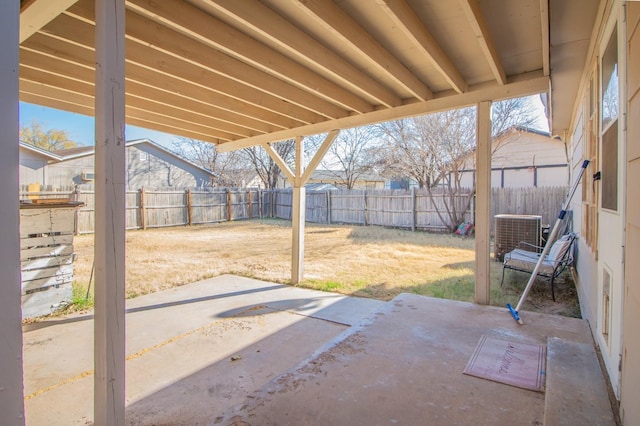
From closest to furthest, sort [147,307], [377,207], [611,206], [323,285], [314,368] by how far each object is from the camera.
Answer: [611,206], [314,368], [147,307], [323,285], [377,207]

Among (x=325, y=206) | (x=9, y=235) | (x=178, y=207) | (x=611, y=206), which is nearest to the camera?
(x=9, y=235)

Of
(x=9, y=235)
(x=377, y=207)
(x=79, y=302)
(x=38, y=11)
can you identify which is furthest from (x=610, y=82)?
(x=377, y=207)

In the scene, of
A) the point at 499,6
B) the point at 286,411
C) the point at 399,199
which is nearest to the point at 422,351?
the point at 286,411

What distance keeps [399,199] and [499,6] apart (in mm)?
9804

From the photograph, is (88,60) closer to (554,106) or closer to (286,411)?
(286,411)

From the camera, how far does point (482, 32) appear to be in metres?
2.31

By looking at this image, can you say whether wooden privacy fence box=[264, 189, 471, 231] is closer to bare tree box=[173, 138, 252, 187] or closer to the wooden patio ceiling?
bare tree box=[173, 138, 252, 187]

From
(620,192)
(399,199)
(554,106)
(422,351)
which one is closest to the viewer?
(620,192)

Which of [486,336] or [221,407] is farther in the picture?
[486,336]

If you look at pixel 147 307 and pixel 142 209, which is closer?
pixel 147 307

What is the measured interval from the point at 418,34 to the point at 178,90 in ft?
7.57

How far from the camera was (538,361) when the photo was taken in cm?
221

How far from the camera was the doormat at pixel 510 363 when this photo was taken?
6.56ft

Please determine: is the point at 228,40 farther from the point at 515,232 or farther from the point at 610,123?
the point at 515,232
